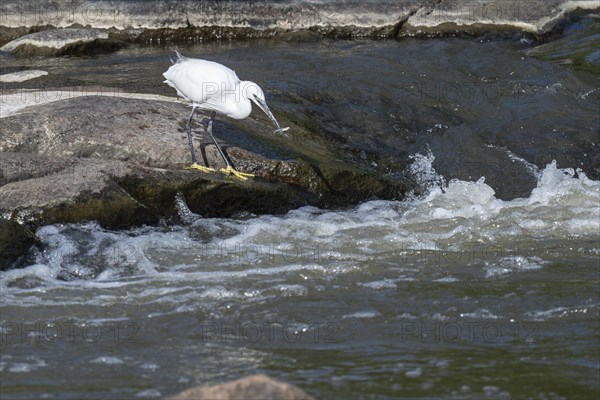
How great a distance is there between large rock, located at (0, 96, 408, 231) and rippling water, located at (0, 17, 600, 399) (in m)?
0.15

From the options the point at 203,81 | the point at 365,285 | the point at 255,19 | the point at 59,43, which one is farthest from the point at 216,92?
Result: the point at 255,19

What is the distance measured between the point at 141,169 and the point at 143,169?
2 centimetres

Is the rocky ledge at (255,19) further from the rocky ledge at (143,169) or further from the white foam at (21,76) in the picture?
the rocky ledge at (143,169)

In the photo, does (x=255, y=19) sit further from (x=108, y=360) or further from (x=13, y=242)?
(x=108, y=360)

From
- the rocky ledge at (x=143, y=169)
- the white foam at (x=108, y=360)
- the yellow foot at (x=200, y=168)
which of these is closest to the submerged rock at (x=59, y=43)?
the rocky ledge at (x=143, y=169)

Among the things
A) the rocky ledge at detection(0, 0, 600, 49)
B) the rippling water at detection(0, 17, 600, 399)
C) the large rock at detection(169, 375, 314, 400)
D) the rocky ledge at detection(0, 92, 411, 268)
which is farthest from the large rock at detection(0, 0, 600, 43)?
the large rock at detection(169, 375, 314, 400)

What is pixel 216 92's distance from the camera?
7359mm

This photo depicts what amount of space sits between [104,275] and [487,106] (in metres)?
5.36

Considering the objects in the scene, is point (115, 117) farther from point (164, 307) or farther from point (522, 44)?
point (522, 44)

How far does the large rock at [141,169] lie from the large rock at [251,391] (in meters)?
3.42

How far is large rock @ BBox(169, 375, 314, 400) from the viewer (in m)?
Result: 3.56

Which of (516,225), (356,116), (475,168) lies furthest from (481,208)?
(356,116)

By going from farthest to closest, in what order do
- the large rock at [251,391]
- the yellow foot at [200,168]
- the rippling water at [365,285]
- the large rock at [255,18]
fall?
the large rock at [255,18]
the yellow foot at [200,168]
the rippling water at [365,285]
the large rock at [251,391]

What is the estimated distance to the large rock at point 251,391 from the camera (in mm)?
3559
